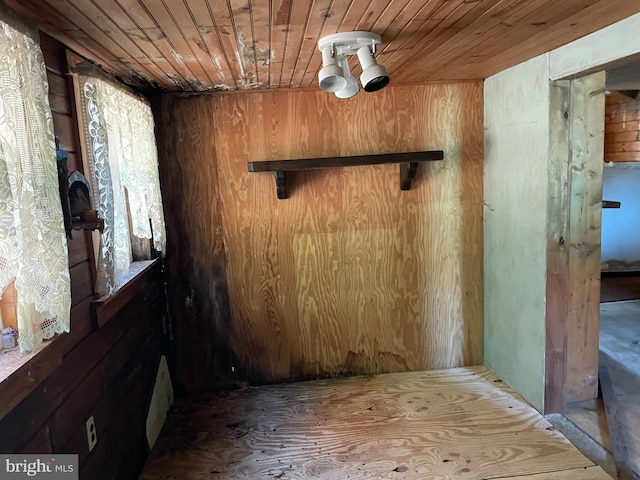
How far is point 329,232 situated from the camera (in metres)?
2.62

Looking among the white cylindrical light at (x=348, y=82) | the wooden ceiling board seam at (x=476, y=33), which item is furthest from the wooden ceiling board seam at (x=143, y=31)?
the wooden ceiling board seam at (x=476, y=33)

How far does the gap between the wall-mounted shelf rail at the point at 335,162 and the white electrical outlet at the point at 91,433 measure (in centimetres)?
138

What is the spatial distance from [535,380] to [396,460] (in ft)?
2.91

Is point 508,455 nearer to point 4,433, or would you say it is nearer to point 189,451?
point 189,451

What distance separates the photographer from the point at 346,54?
1712mm

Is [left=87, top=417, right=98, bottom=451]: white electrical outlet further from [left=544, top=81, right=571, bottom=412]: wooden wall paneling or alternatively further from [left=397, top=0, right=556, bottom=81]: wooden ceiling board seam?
[left=544, top=81, right=571, bottom=412]: wooden wall paneling

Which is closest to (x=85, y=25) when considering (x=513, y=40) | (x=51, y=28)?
(x=51, y=28)

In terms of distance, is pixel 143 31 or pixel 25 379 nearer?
pixel 25 379

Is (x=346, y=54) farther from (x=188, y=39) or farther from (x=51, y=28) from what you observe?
(x=51, y=28)

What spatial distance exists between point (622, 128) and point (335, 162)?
456 centimetres

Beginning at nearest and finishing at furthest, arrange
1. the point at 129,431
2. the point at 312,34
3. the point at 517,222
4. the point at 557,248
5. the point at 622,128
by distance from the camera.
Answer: the point at 312,34 → the point at 129,431 → the point at 557,248 → the point at 517,222 → the point at 622,128

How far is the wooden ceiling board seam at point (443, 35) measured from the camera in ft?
4.53

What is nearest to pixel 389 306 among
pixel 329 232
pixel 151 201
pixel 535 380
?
pixel 329 232
